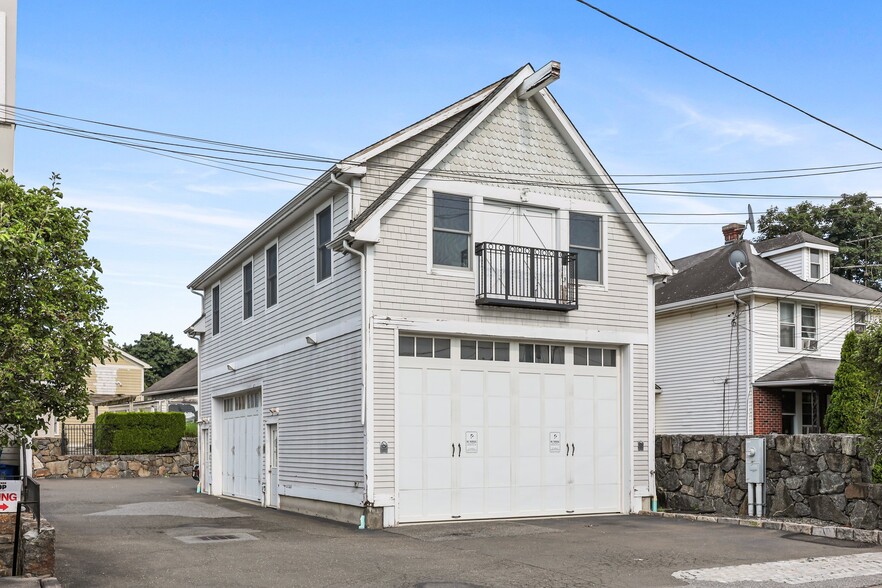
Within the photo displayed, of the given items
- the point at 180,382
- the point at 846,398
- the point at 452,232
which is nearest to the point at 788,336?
the point at 846,398

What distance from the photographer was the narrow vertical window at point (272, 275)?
2092 centimetres

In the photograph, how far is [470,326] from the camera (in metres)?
17.0

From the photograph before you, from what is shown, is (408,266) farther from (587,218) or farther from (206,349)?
(206,349)

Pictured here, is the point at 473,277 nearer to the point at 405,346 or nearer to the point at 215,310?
the point at 405,346

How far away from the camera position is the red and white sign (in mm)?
10266

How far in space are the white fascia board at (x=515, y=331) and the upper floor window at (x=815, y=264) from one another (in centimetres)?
1392

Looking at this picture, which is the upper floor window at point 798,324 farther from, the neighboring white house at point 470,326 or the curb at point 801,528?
the curb at point 801,528

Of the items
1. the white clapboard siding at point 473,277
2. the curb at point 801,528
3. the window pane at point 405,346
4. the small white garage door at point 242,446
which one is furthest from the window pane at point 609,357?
the small white garage door at point 242,446

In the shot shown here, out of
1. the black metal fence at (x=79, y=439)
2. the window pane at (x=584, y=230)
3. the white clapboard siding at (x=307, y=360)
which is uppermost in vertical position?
the window pane at (x=584, y=230)

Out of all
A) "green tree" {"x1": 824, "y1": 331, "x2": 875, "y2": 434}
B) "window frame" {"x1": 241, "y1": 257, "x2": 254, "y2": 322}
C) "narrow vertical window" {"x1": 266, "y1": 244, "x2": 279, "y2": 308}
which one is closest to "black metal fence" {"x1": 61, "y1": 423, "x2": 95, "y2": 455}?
"window frame" {"x1": 241, "y1": 257, "x2": 254, "y2": 322}

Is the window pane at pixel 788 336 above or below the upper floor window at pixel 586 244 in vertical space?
below

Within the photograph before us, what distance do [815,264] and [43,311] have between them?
2601cm

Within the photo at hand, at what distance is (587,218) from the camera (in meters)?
18.6

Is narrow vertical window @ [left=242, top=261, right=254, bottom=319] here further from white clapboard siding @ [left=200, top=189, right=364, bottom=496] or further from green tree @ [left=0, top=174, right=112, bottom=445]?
green tree @ [left=0, top=174, right=112, bottom=445]
